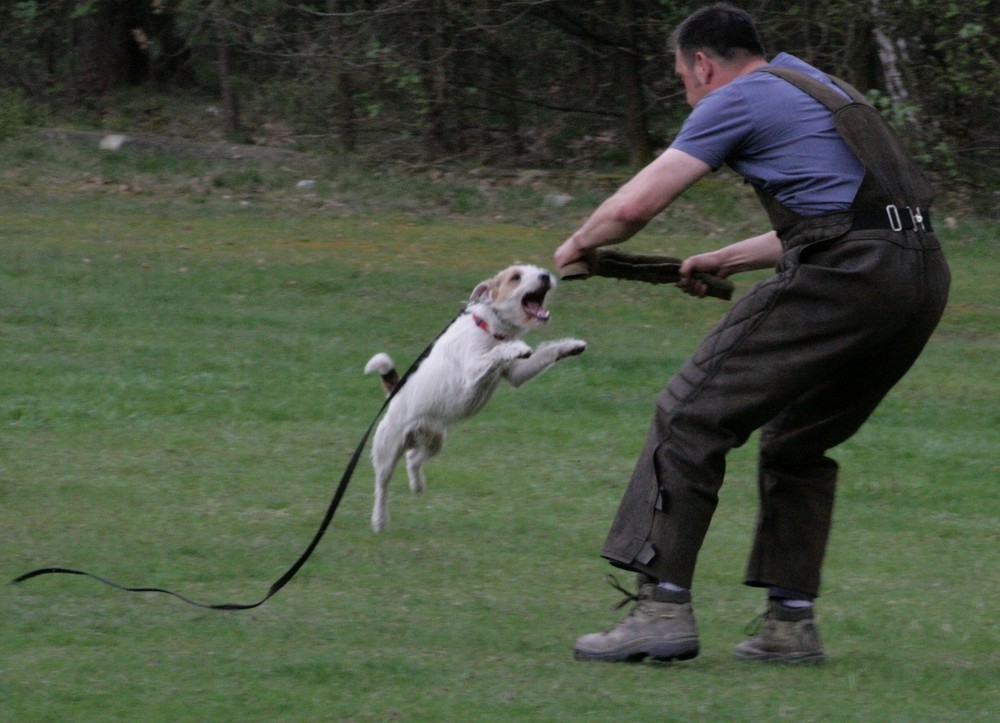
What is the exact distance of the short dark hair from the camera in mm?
4504

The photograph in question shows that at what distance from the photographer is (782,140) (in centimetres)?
434

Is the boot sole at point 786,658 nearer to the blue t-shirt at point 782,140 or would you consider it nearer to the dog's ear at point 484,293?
→ the blue t-shirt at point 782,140

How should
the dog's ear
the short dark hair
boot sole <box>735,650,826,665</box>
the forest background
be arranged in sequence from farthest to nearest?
the forest background
the dog's ear
boot sole <box>735,650,826,665</box>
the short dark hair

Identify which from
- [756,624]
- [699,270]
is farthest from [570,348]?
[756,624]

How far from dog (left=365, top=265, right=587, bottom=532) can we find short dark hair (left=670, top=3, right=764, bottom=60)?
5.71ft

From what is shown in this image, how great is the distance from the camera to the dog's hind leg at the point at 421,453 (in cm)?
669

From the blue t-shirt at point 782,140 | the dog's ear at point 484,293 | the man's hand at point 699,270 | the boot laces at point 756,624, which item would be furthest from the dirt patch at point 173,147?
the blue t-shirt at point 782,140

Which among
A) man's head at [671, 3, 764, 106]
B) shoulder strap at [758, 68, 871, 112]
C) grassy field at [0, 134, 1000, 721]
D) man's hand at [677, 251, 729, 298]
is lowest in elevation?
grassy field at [0, 134, 1000, 721]

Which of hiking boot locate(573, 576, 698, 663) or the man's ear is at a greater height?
the man's ear

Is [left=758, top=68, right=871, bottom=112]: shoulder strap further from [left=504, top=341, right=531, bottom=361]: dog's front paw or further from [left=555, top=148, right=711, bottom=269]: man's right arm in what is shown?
[left=504, top=341, right=531, bottom=361]: dog's front paw

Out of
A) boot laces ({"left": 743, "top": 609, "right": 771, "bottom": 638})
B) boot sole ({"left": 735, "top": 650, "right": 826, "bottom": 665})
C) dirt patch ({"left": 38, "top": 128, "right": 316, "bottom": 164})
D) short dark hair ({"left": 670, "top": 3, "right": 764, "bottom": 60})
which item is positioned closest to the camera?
short dark hair ({"left": 670, "top": 3, "right": 764, "bottom": 60})

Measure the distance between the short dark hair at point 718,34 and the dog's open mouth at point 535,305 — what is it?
188 centimetres

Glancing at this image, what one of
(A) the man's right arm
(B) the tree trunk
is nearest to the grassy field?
(A) the man's right arm

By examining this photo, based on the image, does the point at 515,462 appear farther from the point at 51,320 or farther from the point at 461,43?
the point at 461,43
